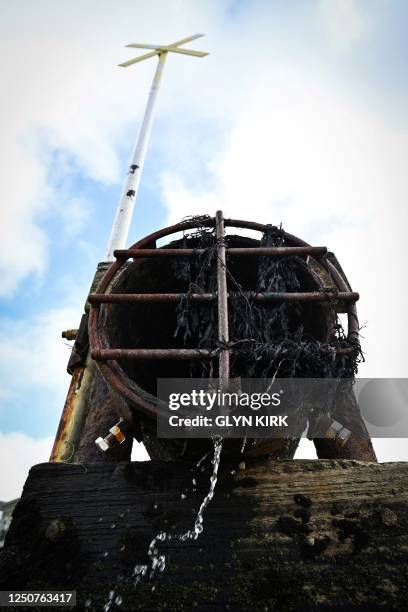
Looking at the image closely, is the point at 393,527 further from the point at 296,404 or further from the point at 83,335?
the point at 83,335

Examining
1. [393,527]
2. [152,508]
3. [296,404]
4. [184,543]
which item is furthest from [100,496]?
[393,527]

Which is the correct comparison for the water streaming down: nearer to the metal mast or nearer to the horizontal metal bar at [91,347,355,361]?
the horizontal metal bar at [91,347,355,361]

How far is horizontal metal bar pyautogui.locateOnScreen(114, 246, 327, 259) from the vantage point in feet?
7.18

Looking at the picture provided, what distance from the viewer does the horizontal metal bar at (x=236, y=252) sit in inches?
86.1

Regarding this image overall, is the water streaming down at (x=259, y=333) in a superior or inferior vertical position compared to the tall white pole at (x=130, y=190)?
inferior

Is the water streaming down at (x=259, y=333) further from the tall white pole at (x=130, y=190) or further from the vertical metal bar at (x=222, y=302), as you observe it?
the tall white pole at (x=130, y=190)

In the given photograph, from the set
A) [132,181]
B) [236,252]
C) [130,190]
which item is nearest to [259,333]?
[236,252]

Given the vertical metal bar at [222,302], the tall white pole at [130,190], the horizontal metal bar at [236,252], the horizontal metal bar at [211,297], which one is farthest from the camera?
the tall white pole at [130,190]

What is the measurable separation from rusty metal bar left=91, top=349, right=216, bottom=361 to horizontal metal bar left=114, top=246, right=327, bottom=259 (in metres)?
0.70

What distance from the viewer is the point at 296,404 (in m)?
1.74

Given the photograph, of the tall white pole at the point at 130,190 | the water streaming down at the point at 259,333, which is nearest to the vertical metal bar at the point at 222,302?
the water streaming down at the point at 259,333

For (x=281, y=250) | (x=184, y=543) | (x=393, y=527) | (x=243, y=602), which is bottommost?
(x=243, y=602)

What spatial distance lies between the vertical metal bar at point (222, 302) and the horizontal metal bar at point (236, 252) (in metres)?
0.10

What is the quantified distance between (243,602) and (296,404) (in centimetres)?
77
